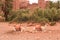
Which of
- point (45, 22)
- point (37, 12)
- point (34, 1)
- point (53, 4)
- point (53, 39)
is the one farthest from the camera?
point (34, 1)

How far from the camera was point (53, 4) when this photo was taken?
78.9 feet

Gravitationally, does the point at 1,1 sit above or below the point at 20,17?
above

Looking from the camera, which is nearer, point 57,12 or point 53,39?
point 53,39

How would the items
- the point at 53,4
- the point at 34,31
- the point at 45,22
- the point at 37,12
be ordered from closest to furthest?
the point at 34,31, the point at 45,22, the point at 37,12, the point at 53,4

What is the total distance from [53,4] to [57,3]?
485 mm

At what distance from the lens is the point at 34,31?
1328 cm

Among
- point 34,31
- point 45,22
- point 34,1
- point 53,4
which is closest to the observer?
point 34,31

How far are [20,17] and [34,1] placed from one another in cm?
864

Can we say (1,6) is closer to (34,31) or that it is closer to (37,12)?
(37,12)

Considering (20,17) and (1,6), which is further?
(1,6)

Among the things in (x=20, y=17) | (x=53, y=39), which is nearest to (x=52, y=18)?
(x=20, y=17)

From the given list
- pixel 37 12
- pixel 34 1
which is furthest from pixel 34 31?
pixel 34 1

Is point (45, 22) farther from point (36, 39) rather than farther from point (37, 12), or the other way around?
point (36, 39)

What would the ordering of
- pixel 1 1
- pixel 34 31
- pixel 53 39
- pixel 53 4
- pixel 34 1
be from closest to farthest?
1. pixel 53 39
2. pixel 34 31
3. pixel 1 1
4. pixel 53 4
5. pixel 34 1
